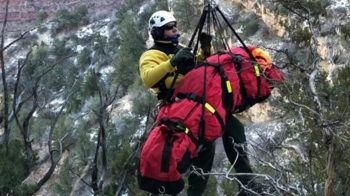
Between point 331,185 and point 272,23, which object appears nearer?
point 331,185

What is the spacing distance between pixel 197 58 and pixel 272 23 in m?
18.4

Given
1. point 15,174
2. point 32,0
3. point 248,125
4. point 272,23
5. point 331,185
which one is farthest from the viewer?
point 32,0

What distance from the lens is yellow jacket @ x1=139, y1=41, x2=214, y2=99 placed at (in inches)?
110

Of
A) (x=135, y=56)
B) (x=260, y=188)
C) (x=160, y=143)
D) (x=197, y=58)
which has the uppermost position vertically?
(x=197, y=58)

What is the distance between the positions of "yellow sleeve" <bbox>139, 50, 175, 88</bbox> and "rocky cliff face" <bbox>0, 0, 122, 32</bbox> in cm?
3975

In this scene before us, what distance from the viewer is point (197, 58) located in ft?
10.9

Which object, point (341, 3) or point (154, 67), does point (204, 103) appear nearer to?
point (154, 67)

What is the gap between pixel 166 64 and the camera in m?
2.76

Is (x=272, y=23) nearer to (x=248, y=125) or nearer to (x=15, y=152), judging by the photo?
(x=248, y=125)

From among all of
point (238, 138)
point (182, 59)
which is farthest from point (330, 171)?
point (182, 59)

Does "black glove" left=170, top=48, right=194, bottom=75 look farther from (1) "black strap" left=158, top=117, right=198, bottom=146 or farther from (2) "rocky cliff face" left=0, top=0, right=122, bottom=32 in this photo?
(2) "rocky cliff face" left=0, top=0, right=122, bottom=32

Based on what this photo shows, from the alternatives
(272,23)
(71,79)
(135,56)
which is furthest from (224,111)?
(71,79)

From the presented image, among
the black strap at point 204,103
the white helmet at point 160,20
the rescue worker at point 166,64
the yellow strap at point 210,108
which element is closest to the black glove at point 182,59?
the rescue worker at point 166,64

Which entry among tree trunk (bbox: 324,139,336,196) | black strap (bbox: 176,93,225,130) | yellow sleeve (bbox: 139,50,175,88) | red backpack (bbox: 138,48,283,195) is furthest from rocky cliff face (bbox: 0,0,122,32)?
tree trunk (bbox: 324,139,336,196)
